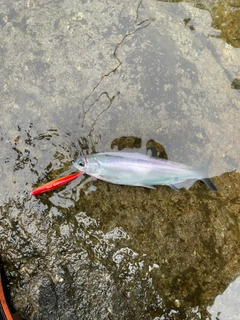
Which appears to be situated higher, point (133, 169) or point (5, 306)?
point (133, 169)

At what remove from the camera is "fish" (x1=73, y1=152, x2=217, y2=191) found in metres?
3.22

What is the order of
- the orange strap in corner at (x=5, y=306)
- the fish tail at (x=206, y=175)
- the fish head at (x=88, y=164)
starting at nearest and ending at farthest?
1. the orange strap in corner at (x=5, y=306)
2. the fish head at (x=88, y=164)
3. the fish tail at (x=206, y=175)

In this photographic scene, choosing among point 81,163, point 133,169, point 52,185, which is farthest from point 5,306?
point 133,169

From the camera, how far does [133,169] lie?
3254 millimetres

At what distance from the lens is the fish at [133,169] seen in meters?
3.22

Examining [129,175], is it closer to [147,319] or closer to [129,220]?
[129,220]

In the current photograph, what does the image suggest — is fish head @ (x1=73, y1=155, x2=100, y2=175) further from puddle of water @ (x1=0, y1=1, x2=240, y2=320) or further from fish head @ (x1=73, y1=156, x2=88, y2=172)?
puddle of water @ (x1=0, y1=1, x2=240, y2=320)

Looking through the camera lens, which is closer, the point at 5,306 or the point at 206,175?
the point at 5,306

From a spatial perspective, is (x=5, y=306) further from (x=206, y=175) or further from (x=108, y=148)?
(x=206, y=175)

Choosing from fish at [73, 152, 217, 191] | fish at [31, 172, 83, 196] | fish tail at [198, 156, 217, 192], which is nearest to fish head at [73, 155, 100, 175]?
fish at [73, 152, 217, 191]

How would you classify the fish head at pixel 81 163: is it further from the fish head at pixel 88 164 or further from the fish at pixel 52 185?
the fish at pixel 52 185

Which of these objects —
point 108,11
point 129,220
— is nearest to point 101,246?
point 129,220

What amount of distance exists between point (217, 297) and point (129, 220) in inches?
47.4

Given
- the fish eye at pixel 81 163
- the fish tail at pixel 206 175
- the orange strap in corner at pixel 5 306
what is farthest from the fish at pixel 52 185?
the fish tail at pixel 206 175
